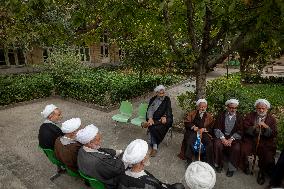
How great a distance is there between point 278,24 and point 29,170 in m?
6.75

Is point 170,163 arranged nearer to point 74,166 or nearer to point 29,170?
point 74,166

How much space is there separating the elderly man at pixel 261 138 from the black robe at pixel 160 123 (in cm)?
201

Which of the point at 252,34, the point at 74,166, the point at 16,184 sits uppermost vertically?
the point at 252,34

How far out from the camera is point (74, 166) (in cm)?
548

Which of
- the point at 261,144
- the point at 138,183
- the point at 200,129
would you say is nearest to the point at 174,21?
the point at 200,129

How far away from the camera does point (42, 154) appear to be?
25.4ft

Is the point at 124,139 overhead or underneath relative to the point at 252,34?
underneath

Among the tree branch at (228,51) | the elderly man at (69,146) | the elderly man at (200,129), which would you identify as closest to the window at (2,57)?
the tree branch at (228,51)

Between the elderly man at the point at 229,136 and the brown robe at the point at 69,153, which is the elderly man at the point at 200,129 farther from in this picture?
the brown robe at the point at 69,153

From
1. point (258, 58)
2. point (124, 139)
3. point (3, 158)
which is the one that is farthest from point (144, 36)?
point (258, 58)

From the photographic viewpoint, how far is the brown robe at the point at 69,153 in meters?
5.37

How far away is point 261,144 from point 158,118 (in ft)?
8.78

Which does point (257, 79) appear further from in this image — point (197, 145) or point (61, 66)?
point (197, 145)

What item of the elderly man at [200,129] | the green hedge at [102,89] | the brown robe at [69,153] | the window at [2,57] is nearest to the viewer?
the brown robe at [69,153]
